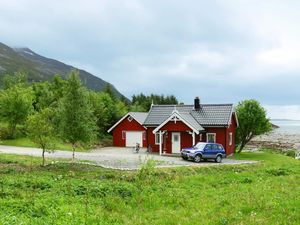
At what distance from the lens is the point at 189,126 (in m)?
39.4

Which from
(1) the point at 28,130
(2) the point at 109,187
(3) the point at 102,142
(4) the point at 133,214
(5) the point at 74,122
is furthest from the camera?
(3) the point at 102,142

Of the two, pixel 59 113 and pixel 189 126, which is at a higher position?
pixel 59 113

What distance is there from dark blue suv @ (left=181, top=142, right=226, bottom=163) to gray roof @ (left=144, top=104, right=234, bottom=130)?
21.9 feet

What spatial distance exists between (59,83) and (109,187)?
56.5 meters

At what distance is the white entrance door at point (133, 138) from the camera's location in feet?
177

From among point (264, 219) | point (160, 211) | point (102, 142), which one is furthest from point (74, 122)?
point (102, 142)

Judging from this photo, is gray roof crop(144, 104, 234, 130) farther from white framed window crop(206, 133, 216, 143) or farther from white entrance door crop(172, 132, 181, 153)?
white entrance door crop(172, 132, 181, 153)

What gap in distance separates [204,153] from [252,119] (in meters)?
14.8

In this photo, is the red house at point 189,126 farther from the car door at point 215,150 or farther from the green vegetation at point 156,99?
the green vegetation at point 156,99

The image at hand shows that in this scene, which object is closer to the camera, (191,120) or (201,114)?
(191,120)

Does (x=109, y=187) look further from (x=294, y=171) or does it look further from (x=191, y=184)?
(x=294, y=171)

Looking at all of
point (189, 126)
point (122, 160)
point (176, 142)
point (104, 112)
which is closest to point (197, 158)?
point (122, 160)

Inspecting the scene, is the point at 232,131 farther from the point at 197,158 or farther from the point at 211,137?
the point at 197,158

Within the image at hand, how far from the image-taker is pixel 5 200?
39.4 feet
